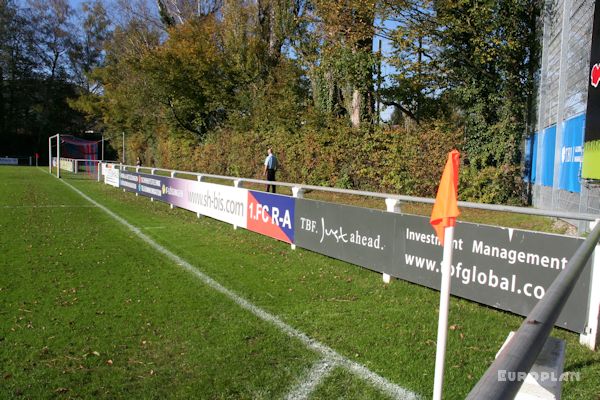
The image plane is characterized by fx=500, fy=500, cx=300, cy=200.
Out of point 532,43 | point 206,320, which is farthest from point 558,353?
point 532,43

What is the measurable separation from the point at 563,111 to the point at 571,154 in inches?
60.3

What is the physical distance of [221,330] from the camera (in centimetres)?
484

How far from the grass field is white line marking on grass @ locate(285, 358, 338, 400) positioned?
2 cm

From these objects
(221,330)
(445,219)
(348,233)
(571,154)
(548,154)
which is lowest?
(221,330)

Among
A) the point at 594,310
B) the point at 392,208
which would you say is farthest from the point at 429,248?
the point at 594,310

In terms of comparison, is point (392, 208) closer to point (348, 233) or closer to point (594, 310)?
point (348, 233)

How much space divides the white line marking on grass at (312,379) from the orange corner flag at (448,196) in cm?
164

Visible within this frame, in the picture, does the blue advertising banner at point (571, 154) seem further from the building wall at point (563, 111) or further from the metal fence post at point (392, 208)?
the metal fence post at point (392, 208)

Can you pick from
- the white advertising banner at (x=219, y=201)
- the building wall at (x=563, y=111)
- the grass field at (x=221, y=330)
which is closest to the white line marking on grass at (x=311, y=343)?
the grass field at (x=221, y=330)

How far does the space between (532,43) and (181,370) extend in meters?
17.1

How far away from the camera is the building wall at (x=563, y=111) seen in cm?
964

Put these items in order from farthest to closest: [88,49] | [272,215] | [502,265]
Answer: [88,49]
[272,215]
[502,265]

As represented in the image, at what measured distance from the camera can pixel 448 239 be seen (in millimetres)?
2805

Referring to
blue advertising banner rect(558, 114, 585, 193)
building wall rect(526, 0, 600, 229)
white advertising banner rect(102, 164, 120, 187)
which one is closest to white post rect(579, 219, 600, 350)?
building wall rect(526, 0, 600, 229)
